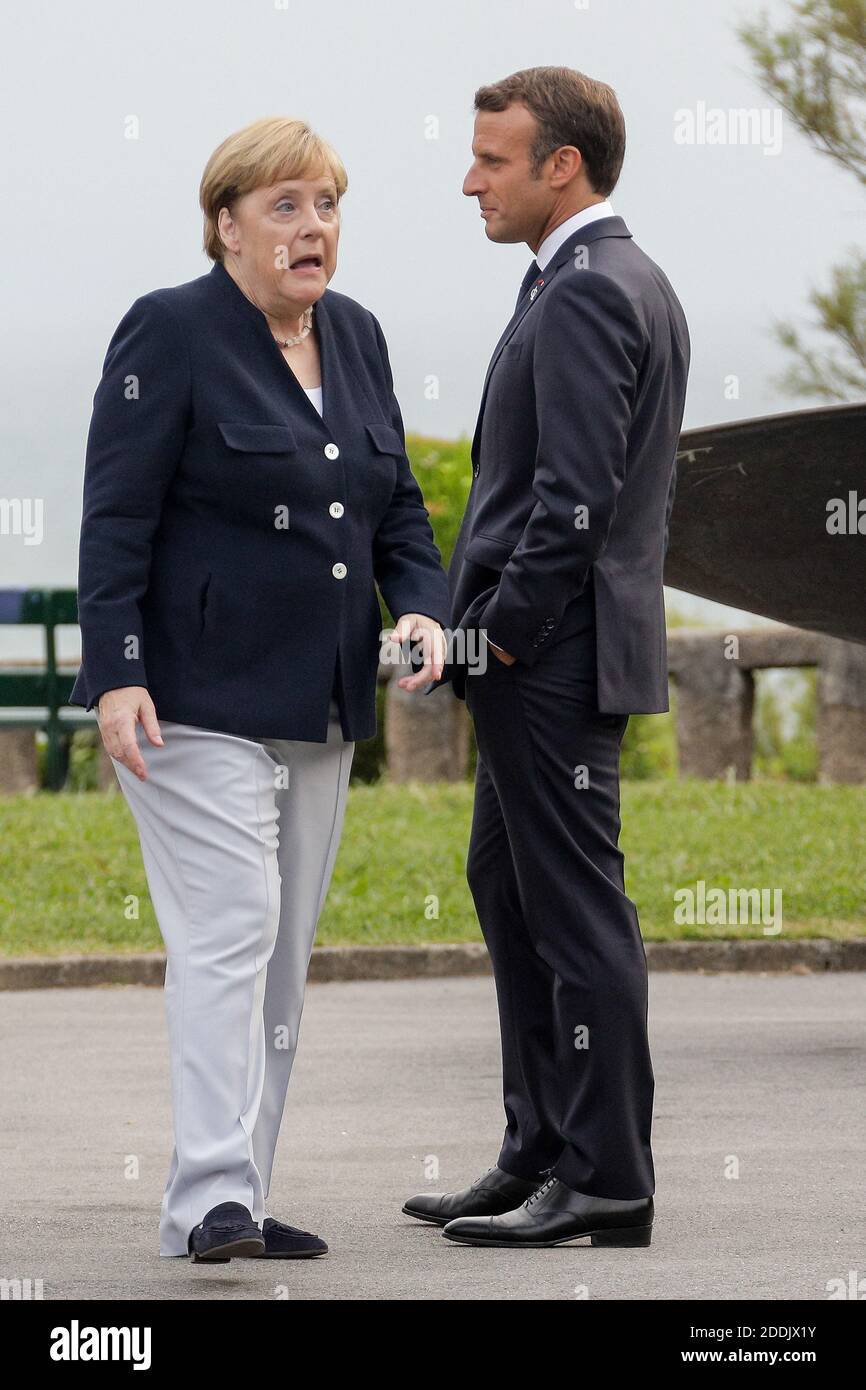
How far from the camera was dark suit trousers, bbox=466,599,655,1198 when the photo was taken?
4.19m

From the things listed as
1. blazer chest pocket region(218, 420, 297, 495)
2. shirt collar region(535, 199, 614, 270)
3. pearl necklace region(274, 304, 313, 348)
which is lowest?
blazer chest pocket region(218, 420, 297, 495)

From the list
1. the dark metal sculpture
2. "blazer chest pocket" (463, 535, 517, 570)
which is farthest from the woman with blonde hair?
the dark metal sculpture

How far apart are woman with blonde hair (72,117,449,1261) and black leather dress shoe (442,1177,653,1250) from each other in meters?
0.35

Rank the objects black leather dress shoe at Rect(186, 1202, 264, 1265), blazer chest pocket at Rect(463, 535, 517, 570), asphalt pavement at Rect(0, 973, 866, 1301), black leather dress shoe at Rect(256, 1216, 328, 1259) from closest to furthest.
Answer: black leather dress shoe at Rect(186, 1202, 264, 1265) < asphalt pavement at Rect(0, 973, 866, 1301) < black leather dress shoe at Rect(256, 1216, 328, 1259) < blazer chest pocket at Rect(463, 535, 517, 570)

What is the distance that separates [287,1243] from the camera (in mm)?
4082

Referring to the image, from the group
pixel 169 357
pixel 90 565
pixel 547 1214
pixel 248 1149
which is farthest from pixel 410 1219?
pixel 169 357

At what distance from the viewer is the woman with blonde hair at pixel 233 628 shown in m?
3.93

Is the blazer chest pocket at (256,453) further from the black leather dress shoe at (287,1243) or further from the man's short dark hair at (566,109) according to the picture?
the black leather dress shoe at (287,1243)

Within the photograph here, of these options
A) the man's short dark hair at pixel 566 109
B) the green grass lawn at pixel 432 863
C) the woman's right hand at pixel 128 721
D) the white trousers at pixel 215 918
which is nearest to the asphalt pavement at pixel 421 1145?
the white trousers at pixel 215 918

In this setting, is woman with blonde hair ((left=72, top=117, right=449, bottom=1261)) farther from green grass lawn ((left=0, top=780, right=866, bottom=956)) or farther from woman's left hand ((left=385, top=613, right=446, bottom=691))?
green grass lawn ((left=0, top=780, right=866, bottom=956))

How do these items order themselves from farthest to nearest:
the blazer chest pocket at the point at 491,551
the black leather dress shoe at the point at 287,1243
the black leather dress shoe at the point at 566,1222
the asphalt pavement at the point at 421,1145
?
1. the blazer chest pocket at the point at 491,551
2. the black leather dress shoe at the point at 566,1222
3. the black leather dress shoe at the point at 287,1243
4. the asphalt pavement at the point at 421,1145

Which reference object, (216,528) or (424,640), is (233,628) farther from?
(424,640)

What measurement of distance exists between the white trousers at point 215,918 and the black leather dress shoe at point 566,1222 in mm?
452

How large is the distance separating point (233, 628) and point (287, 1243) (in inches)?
43.4
